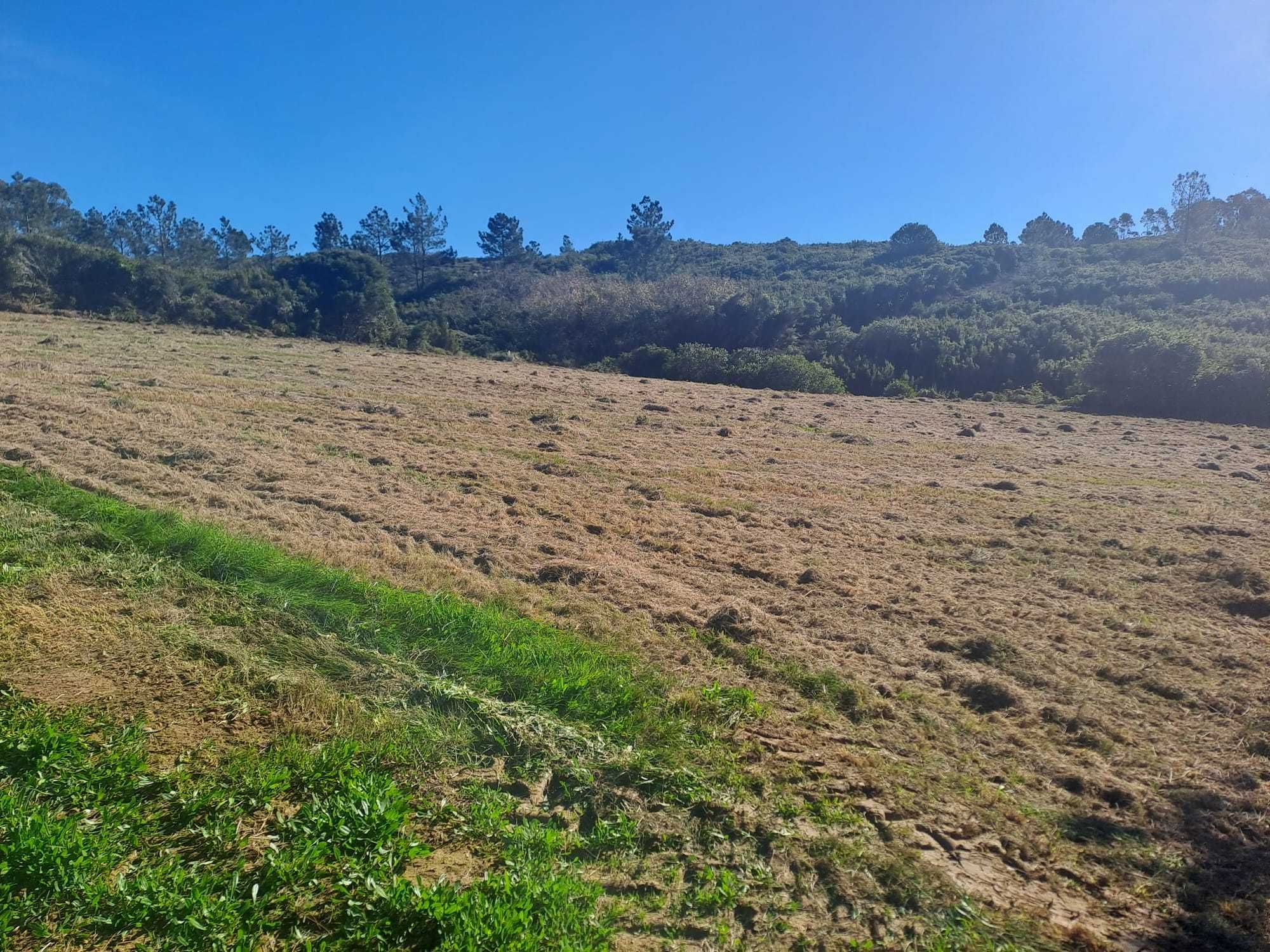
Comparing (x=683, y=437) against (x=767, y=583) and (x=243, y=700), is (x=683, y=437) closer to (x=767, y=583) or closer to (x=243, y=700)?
(x=767, y=583)

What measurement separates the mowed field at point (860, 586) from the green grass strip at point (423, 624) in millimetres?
476

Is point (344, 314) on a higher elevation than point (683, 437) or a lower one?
higher

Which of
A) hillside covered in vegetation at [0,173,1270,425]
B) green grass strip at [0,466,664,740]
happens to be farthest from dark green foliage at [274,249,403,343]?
green grass strip at [0,466,664,740]

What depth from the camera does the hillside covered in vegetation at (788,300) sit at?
1278 inches

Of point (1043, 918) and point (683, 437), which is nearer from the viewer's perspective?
point (1043, 918)

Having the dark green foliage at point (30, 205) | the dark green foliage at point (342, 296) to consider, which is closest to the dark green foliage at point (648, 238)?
the dark green foliage at point (342, 296)

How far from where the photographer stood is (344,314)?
157ft

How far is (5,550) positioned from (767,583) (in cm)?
653

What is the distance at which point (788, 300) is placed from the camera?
159 feet

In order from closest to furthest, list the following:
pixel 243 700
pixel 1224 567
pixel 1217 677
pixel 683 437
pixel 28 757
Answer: pixel 28 757
pixel 243 700
pixel 1217 677
pixel 1224 567
pixel 683 437

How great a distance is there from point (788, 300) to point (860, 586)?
43.5 meters

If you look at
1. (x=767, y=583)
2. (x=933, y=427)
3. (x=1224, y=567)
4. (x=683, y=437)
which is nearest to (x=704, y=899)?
(x=767, y=583)

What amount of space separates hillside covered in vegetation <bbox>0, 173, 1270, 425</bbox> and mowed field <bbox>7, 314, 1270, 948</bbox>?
16.0 m

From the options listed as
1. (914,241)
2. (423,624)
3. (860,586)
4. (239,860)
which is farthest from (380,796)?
(914,241)
